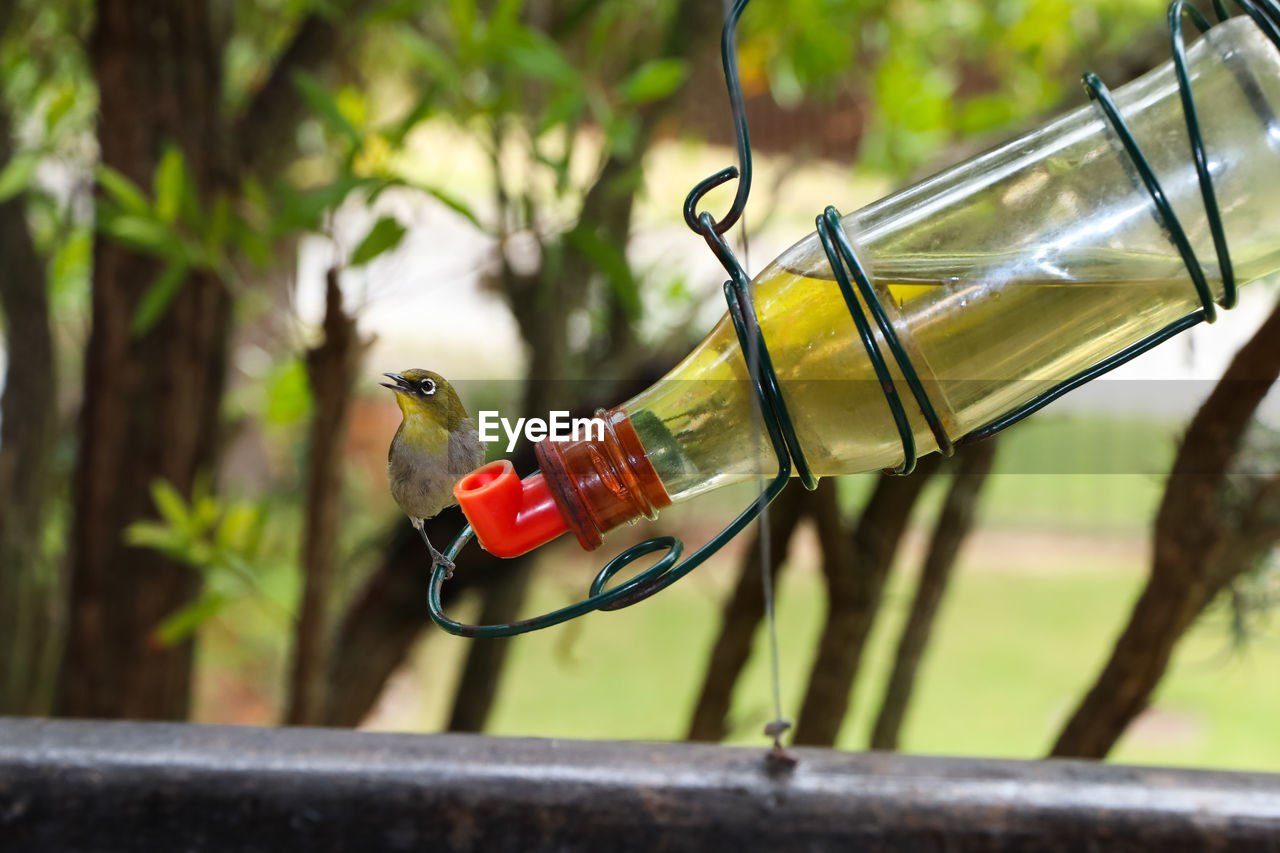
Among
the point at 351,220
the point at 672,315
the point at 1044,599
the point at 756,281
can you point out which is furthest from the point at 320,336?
the point at 1044,599

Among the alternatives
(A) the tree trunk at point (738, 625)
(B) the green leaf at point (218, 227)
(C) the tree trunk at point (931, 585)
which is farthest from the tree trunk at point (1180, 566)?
(B) the green leaf at point (218, 227)

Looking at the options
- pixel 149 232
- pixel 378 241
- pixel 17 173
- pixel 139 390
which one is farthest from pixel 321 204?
pixel 139 390

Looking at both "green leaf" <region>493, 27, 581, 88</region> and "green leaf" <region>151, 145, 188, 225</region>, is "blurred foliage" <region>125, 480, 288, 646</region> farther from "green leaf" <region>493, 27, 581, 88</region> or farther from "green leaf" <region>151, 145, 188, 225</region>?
"green leaf" <region>493, 27, 581, 88</region>

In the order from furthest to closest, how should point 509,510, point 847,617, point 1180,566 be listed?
point 847,617, point 1180,566, point 509,510

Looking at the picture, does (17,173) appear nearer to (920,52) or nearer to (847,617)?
(847,617)

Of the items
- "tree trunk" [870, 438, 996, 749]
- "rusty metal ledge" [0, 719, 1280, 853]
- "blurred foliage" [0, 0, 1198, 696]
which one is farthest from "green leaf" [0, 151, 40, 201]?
"tree trunk" [870, 438, 996, 749]

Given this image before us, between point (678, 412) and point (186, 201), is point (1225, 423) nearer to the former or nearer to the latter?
point (678, 412)
